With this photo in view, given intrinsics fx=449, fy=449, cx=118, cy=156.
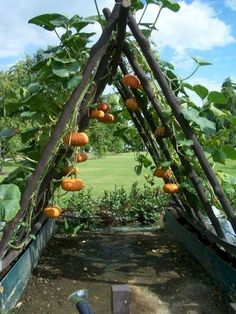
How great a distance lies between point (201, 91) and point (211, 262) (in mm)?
1654

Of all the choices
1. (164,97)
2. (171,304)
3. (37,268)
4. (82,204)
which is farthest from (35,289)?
(82,204)

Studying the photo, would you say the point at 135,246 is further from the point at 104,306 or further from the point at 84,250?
the point at 104,306

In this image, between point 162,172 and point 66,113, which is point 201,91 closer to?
point 162,172

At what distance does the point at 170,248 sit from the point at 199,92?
2497 millimetres

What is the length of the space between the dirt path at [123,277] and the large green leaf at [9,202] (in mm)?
929

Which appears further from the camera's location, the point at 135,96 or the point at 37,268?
the point at 37,268

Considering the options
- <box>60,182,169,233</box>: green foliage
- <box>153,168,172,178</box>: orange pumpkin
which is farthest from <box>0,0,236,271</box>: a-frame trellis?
<box>60,182,169,233</box>: green foliage

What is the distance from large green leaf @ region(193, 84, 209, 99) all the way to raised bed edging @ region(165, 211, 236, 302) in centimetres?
146

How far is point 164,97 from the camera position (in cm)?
402

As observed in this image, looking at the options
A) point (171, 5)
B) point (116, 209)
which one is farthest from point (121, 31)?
point (116, 209)

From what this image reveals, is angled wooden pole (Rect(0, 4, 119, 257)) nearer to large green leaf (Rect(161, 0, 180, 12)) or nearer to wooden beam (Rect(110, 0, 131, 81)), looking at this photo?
wooden beam (Rect(110, 0, 131, 81))

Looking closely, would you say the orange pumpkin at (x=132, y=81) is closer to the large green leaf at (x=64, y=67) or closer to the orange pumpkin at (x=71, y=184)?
the large green leaf at (x=64, y=67)

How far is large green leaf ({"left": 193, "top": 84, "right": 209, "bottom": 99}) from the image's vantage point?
3.73 m

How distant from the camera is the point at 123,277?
4.54 m
